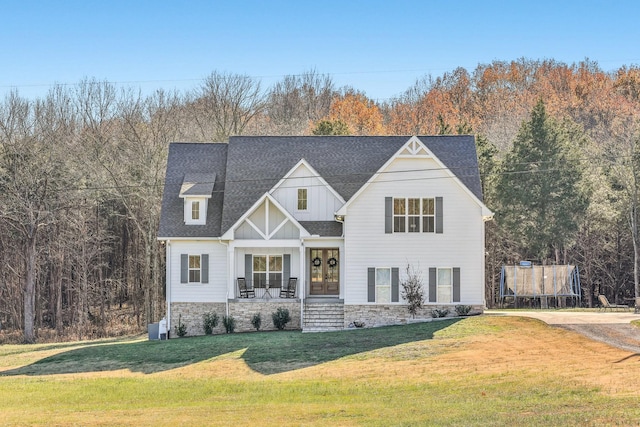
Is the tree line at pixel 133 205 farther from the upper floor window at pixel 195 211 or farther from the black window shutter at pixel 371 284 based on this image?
the black window shutter at pixel 371 284

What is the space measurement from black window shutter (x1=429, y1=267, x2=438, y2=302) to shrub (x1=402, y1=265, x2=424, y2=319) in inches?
15.5

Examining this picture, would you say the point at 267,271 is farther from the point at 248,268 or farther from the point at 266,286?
the point at 248,268

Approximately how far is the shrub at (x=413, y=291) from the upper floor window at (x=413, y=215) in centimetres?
158

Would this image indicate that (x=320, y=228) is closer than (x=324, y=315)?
No

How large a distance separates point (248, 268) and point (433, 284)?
785 centimetres

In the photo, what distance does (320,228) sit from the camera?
111ft

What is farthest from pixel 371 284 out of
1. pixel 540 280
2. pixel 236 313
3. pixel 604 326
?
pixel 540 280

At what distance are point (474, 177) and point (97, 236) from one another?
928 inches

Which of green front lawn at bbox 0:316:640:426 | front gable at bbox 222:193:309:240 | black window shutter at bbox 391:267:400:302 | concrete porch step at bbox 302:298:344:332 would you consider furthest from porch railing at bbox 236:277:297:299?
black window shutter at bbox 391:267:400:302

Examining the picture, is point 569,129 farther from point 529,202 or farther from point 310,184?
point 310,184

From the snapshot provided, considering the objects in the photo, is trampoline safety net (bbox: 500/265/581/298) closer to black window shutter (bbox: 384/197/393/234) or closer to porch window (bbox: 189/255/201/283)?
black window shutter (bbox: 384/197/393/234)

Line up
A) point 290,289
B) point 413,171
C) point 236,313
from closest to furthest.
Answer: point 413,171 → point 236,313 → point 290,289

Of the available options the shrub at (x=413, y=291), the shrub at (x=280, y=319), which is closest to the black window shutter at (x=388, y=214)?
the shrub at (x=413, y=291)

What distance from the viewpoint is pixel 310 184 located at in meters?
34.4
